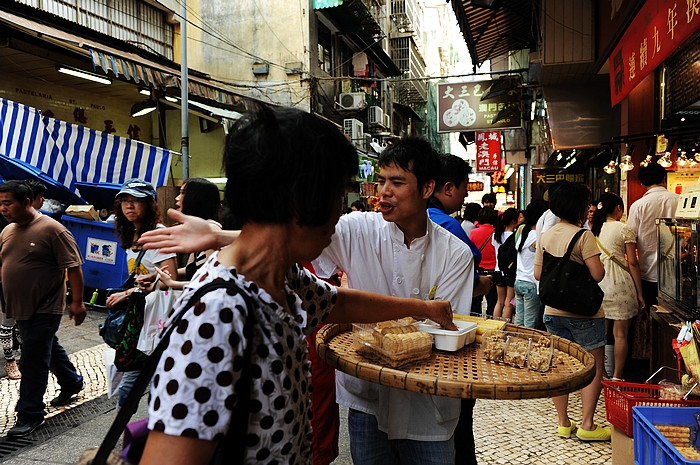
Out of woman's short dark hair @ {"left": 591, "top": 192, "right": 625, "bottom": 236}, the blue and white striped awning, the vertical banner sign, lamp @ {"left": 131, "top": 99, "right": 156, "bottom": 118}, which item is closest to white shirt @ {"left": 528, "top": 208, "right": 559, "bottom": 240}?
woman's short dark hair @ {"left": 591, "top": 192, "right": 625, "bottom": 236}

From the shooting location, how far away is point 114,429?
111cm

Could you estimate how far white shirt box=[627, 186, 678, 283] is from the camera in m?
5.48

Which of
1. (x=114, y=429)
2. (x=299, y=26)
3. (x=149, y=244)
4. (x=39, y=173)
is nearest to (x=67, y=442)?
(x=149, y=244)

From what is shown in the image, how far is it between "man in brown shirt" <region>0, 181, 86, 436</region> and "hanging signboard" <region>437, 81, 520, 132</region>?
9.10 metres

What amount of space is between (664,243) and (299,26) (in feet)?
58.3

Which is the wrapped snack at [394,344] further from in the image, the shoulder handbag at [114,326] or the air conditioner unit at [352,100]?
the air conditioner unit at [352,100]

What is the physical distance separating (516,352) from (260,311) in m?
1.21

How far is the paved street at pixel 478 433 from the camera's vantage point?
399 centimetres

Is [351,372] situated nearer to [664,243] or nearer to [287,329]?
[287,329]

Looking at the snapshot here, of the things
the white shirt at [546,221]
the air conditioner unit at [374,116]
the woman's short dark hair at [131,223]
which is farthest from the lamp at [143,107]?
the air conditioner unit at [374,116]

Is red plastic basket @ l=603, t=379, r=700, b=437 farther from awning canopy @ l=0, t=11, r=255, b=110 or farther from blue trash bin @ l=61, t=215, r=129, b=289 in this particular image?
blue trash bin @ l=61, t=215, r=129, b=289

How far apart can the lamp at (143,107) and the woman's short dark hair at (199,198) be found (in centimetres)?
1077

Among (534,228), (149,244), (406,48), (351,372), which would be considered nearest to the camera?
(149,244)

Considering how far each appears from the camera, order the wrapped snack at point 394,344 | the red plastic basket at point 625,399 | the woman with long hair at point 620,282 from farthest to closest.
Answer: the woman with long hair at point 620,282, the red plastic basket at point 625,399, the wrapped snack at point 394,344
